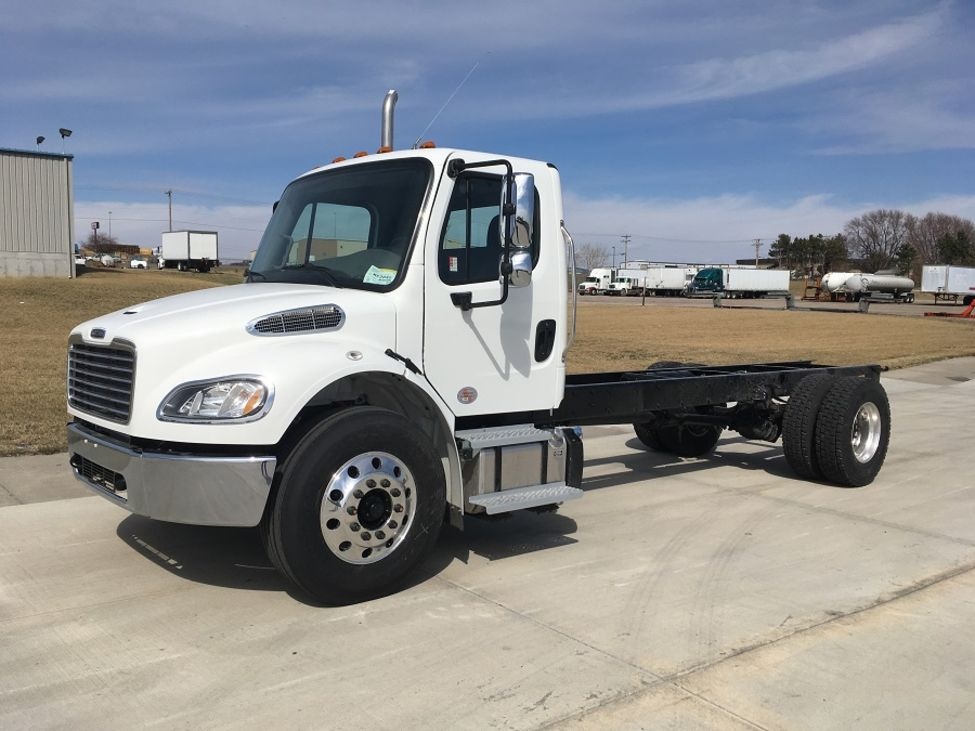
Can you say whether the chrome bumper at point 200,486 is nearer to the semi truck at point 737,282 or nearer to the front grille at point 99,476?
the front grille at point 99,476

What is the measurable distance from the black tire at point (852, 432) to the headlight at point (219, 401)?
5299mm

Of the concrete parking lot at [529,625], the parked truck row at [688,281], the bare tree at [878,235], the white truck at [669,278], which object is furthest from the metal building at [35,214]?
the bare tree at [878,235]

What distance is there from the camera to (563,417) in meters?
6.15

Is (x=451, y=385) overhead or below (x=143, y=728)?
overhead

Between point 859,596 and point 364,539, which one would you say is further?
point 859,596

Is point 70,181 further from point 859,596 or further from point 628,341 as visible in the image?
point 859,596

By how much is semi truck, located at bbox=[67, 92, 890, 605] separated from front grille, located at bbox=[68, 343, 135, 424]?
2cm

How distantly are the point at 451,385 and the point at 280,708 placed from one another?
217cm

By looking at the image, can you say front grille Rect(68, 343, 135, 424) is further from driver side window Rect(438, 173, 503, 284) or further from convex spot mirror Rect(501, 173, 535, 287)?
convex spot mirror Rect(501, 173, 535, 287)

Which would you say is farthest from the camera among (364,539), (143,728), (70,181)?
(70,181)

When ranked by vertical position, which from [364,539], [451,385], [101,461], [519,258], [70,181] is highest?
[70,181]

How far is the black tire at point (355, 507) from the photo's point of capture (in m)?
4.38

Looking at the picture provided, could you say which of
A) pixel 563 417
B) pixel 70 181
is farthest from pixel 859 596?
pixel 70 181

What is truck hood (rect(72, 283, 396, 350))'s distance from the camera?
4418mm
